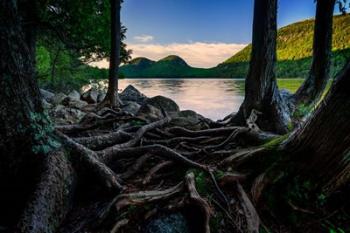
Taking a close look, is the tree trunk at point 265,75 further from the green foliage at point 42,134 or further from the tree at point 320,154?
the green foliage at point 42,134

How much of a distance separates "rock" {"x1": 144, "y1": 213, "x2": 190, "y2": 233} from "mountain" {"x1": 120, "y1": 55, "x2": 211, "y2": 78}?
15333 centimetres

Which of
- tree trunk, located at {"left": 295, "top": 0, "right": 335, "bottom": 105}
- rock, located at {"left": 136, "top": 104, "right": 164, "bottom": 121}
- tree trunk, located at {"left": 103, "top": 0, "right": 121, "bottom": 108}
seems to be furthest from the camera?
tree trunk, located at {"left": 103, "top": 0, "right": 121, "bottom": 108}

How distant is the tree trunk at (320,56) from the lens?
22.4 feet

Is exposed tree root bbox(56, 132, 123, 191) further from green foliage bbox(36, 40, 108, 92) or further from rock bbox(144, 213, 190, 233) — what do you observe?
green foliage bbox(36, 40, 108, 92)

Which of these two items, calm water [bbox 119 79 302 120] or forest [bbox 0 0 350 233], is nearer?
forest [bbox 0 0 350 233]

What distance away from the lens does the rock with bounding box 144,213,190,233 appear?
9.23 feet

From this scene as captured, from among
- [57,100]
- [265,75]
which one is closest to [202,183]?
[265,75]

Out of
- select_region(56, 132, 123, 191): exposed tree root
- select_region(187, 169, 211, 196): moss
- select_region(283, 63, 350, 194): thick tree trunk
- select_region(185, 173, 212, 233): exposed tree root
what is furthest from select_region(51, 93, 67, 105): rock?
select_region(283, 63, 350, 194): thick tree trunk

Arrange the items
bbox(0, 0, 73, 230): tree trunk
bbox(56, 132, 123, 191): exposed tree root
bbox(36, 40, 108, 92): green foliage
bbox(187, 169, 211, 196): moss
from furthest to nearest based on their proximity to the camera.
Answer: bbox(36, 40, 108, 92): green foliage, bbox(56, 132, 123, 191): exposed tree root, bbox(187, 169, 211, 196): moss, bbox(0, 0, 73, 230): tree trunk

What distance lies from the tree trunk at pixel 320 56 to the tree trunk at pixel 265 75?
1.34 meters

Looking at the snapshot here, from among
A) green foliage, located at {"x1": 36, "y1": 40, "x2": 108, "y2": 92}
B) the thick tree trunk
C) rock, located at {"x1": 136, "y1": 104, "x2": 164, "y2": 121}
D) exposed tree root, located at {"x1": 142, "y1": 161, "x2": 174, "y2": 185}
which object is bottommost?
exposed tree root, located at {"x1": 142, "y1": 161, "x2": 174, "y2": 185}

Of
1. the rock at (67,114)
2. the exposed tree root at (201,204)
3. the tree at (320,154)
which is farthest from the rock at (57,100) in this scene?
the tree at (320,154)

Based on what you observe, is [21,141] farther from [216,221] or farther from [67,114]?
[67,114]

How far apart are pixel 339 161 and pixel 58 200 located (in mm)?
3237
